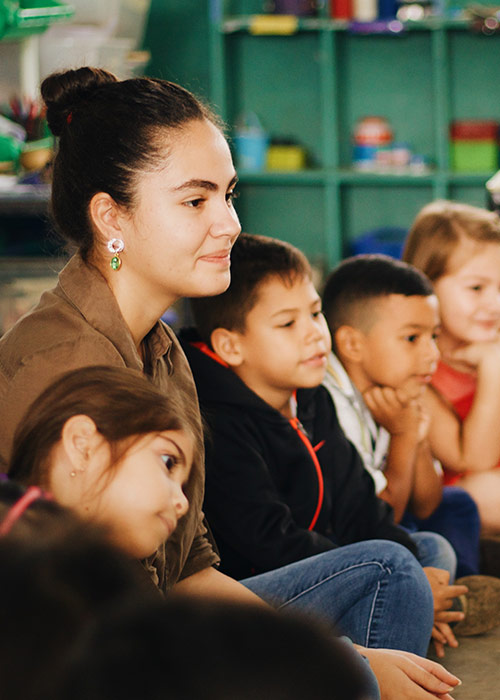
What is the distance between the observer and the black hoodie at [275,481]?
1.58 metres

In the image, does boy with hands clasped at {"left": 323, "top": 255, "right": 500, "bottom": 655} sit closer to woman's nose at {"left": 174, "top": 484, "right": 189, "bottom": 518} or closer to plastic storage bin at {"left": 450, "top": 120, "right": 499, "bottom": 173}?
woman's nose at {"left": 174, "top": 484, "right": 189, "bottom": 518}

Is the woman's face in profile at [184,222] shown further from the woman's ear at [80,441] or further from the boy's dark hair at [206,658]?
the boy's dark hair at [206,658]

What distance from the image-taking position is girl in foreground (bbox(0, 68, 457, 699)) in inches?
51.6

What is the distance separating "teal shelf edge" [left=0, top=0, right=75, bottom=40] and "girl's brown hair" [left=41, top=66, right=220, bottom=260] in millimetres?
991

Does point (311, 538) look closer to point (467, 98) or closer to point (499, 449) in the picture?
point (499, 449)

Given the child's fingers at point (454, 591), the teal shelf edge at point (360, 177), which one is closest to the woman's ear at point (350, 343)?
the child's fingers at point (454, 591)

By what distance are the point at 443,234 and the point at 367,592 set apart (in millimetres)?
1175

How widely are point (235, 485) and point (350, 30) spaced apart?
12.3 ft

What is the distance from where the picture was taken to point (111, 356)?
1.24 metres

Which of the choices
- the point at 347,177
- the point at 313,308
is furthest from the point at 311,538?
the point at 347,177

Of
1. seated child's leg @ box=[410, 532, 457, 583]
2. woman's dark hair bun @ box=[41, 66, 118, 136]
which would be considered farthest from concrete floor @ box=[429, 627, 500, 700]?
woman's dark hair bun @ box=[41, 66, 118, 136]

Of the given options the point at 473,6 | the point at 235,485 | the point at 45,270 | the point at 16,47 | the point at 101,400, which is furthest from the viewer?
the point at 473,6

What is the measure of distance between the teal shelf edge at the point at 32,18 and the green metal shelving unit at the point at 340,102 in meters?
2.33

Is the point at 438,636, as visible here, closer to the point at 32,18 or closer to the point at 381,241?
the point at 32,18
